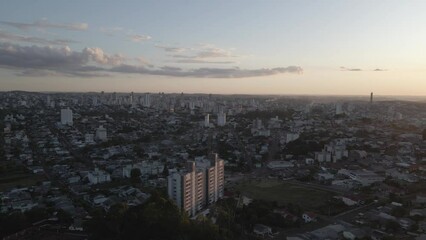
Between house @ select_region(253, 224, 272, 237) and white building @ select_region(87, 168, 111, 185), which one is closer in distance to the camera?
house @ select_region(253, 224, 272, 237)

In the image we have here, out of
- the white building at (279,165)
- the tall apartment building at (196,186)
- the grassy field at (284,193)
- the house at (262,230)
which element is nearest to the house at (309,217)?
the grassy field at (284,193)

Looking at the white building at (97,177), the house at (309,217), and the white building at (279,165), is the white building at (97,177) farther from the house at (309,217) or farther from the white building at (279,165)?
the house at (309,217)

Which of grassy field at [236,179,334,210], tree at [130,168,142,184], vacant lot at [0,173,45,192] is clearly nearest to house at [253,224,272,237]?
grassy field at [236,179,334,210]

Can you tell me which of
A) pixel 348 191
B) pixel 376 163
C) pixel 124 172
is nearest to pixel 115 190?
pixel 124 172

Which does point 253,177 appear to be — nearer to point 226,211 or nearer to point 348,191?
point 348,191

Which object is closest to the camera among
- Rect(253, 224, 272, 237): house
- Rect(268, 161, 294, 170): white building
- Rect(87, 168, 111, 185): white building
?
Rect(253, 224, 272, 237): house

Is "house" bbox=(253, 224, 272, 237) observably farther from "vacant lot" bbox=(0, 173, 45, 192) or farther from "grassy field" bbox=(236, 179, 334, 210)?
"vacant lot" bbox=(0, 173, 45, 192)
